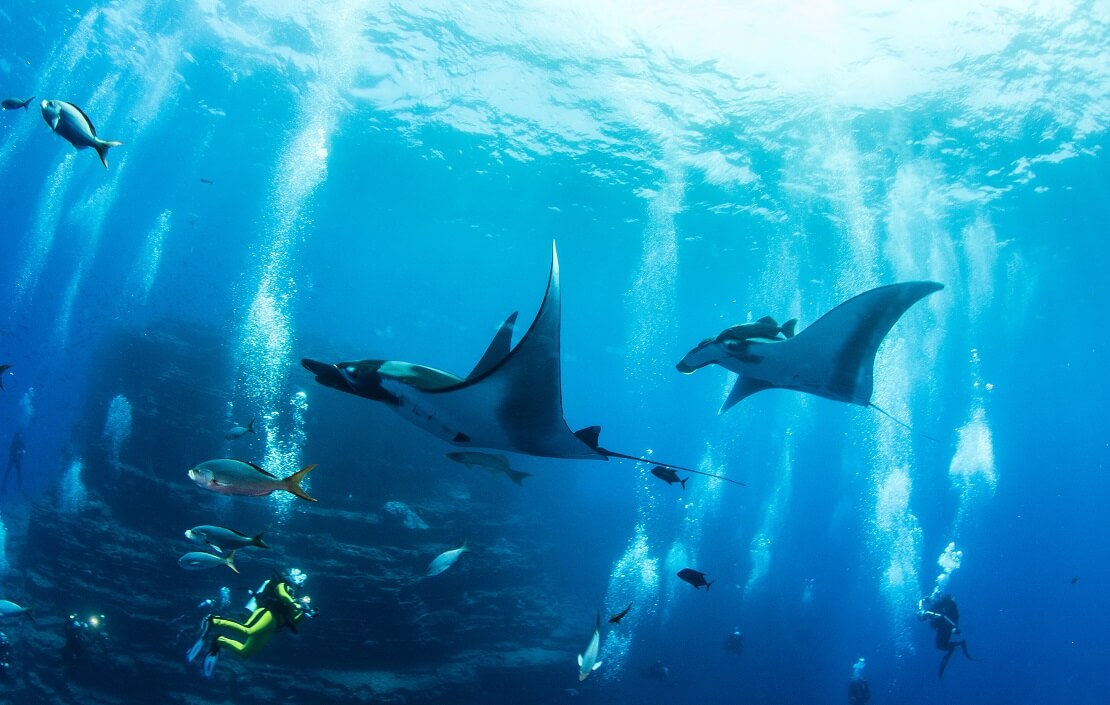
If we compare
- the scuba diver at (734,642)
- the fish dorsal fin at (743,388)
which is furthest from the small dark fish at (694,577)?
the scuba diver at (734,642)

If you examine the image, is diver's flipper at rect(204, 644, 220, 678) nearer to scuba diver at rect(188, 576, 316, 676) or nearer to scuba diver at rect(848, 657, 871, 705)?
scuba diver at rect(188, 576, 316, 676)

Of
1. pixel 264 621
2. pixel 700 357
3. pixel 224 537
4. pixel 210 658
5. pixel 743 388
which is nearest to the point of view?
pixel 264 621

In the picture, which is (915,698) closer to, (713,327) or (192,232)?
(713,327)

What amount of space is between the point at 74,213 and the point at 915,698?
325 ft

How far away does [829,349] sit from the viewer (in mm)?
4078

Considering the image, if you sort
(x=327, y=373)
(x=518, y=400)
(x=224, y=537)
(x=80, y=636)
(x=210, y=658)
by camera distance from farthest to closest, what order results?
(x=80, y=636) < (x=224, y=537) < (x=210, y=658) < (x=327, y=373) < (x=518, y=400)

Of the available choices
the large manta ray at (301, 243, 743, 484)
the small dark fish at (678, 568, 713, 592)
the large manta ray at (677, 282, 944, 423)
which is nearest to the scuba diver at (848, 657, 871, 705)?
the small dark fish at (678, 568, 713, 592)

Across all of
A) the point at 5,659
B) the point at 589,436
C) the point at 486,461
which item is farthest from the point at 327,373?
the point at 5,659

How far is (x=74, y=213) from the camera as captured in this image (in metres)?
64.3

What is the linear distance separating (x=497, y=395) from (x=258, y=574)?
10.3 meters

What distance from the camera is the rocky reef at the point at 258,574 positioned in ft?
30.5

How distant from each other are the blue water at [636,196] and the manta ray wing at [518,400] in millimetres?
9382

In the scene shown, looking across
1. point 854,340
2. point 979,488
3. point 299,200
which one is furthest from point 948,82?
point 979,488

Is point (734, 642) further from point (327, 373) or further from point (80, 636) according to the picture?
point (327, 373)
